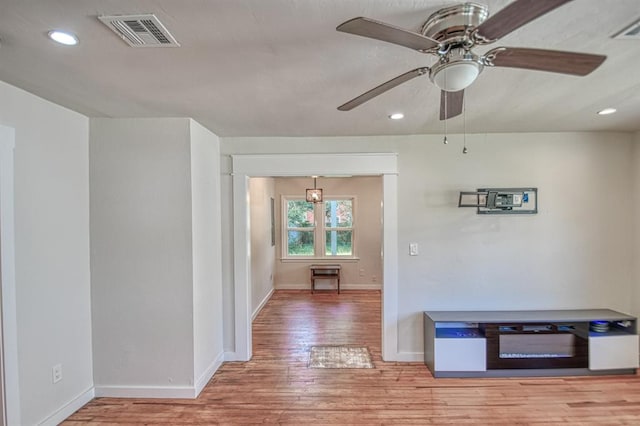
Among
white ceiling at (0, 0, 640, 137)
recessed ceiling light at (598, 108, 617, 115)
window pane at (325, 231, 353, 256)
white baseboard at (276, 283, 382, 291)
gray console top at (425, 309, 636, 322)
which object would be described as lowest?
white baseboard at (276, 283, 382, 291)

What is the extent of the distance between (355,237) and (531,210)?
400 centimetres

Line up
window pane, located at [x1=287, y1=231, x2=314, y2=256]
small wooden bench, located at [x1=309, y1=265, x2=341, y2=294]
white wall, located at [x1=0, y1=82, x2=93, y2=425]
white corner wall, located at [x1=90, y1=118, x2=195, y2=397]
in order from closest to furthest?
white wall, located at [x1=0, y1=82, x2=93, y2=425] → white corner wall, located at [x1=90, y1=118, x2=195, y2=397] → small wooden bench, located at [x1=309, y1=265, x2=341, y2=294] → window pane, located at [x1=287, y1=231, x2=314, y2=256]

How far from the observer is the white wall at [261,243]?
518cm

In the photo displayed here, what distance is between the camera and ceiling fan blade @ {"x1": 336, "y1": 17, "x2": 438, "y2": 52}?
3.41ft

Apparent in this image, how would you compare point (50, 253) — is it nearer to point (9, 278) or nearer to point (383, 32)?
point (9, 278)

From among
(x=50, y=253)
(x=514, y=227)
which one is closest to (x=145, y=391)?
(x=50, y=253)

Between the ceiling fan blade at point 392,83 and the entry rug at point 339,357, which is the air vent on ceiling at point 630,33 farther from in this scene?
the entry rug at point 339,357

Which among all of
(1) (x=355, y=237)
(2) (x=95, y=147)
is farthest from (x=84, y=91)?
(1) (x=355, y=237)

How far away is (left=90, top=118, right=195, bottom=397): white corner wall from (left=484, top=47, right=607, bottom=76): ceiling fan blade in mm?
2396

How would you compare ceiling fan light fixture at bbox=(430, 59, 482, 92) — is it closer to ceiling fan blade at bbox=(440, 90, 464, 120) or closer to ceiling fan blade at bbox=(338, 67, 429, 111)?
ceiling fan blade at bbox=(338, 67, 429, 111)

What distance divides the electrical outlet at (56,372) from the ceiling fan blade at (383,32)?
3043 mm

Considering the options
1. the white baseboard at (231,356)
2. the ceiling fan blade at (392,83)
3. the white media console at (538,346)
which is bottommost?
the white baseboard at (231,356)

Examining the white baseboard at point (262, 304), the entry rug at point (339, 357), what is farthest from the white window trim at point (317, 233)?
the entry rug at point (339, 357)

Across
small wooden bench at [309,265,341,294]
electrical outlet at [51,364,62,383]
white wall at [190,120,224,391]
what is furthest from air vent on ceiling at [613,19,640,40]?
small wooden bench at [309,265,341,294]
